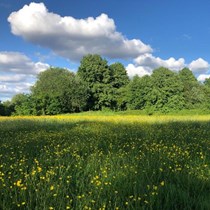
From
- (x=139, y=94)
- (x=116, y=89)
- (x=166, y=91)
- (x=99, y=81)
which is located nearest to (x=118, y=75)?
(x=116, y=89)

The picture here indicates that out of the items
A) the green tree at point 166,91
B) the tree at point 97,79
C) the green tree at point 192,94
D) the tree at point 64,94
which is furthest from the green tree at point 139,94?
the tree at point 64,94

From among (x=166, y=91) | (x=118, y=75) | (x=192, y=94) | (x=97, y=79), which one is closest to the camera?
(x=166, y=91)

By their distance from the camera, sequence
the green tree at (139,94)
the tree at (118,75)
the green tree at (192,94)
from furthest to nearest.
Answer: the tree at (118,75), the green tree at (192,94), the green tree at (139,94)

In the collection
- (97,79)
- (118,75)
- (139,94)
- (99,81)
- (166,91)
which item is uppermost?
(118,75)

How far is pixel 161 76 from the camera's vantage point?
76.8 meters

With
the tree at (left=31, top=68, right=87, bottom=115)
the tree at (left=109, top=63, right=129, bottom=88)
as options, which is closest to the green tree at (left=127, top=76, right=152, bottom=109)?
the tree at (left=109, top=63, right=129, bottom=88)

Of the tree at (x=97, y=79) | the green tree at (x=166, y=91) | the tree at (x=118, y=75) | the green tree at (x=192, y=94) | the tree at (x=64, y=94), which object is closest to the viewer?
the tree at (x=64, y=94)

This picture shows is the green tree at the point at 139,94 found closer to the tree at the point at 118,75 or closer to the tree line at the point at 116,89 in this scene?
the tree line at the point at 116,89

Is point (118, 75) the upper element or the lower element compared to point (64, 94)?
upper

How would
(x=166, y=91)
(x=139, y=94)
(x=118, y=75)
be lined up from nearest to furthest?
(x=139, y=94) < (x=166, y=91) < (x=118, y=75)

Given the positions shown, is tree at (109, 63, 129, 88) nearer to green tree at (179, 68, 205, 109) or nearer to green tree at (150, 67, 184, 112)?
green tree at (150, 67, 184, 112)

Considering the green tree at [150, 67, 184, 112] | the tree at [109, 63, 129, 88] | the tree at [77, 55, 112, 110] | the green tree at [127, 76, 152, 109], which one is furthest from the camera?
the tree at [109, 63, 129, 88]

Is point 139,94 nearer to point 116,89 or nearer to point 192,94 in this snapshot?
point 116,89

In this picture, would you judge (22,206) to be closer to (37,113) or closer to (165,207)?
(165,207)
